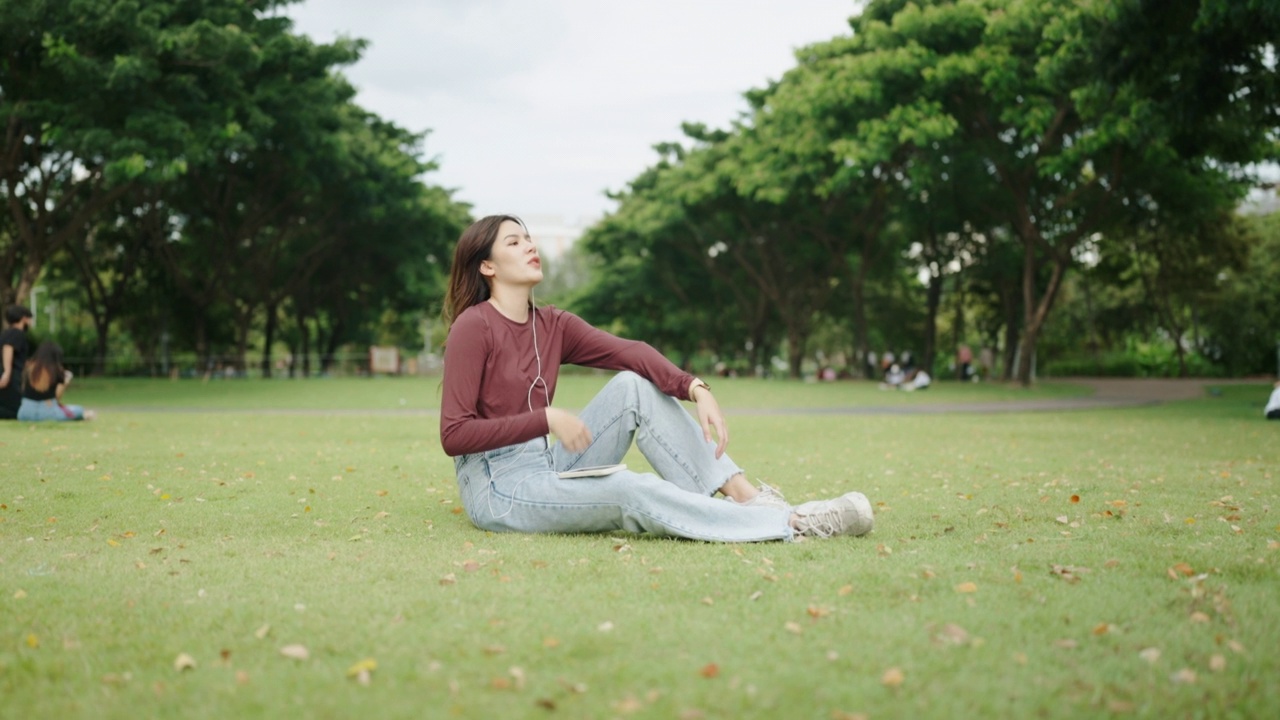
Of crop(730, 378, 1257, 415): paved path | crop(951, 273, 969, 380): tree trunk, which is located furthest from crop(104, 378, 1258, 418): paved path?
crop(951, 273, 969, 380): tree trunk

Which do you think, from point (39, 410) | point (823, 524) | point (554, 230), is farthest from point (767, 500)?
point (554, 230)

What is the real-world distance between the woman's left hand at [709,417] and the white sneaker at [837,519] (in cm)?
48

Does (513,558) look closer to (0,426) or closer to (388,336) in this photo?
(0,426)

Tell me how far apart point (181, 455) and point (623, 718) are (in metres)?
8.50

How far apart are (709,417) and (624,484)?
57cm

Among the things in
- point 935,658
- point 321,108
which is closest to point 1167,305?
point 321,108

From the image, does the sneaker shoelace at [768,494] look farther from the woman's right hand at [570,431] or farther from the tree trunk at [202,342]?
the tree trunk at [202,342]

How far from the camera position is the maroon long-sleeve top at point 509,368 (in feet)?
15.4

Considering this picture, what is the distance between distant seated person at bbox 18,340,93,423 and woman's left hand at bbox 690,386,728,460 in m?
11.1

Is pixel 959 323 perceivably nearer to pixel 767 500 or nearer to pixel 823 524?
pixel 767 500

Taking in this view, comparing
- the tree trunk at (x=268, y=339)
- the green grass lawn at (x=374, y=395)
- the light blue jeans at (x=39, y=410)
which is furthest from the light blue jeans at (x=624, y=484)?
the tree trunk at (x=268, y=339)

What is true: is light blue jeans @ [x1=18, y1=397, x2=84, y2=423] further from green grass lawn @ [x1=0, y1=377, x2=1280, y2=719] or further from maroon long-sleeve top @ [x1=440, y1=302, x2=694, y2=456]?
maroon long-sleeve top @ [x1=440, y1=302, x2=694, y2=456]

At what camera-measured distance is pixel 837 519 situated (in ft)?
15.9

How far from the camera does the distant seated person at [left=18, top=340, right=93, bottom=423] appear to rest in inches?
522
